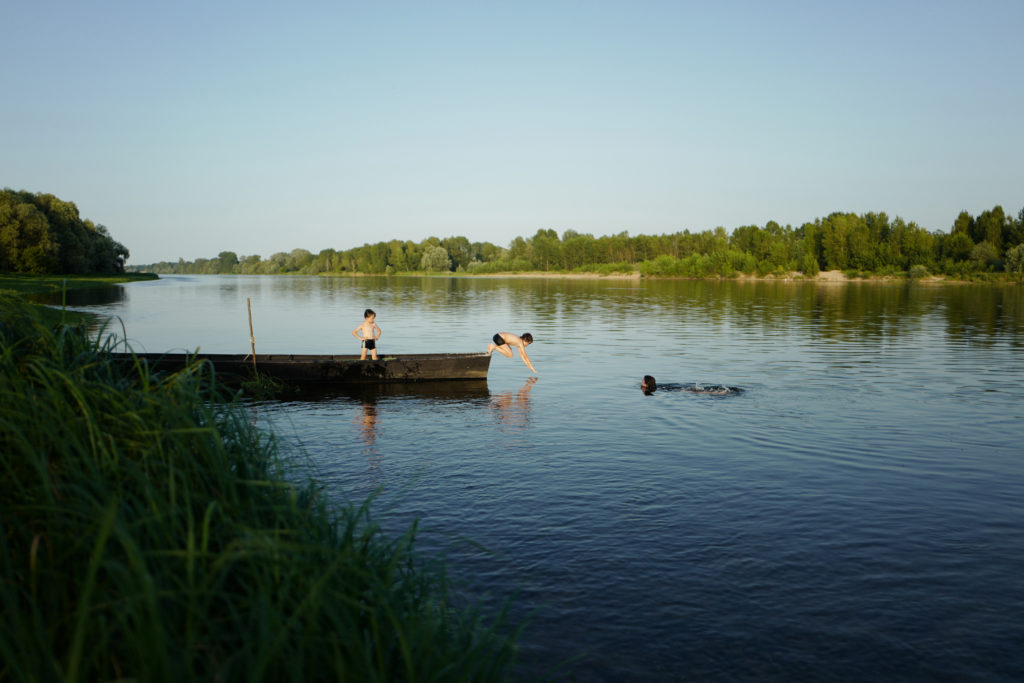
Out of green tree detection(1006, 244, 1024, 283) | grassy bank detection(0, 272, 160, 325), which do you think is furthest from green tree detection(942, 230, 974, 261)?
grassy bank detection(0, 272, 160, 325)

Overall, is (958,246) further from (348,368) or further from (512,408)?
(348,368)

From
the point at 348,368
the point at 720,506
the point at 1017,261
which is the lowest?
the point at 720,506

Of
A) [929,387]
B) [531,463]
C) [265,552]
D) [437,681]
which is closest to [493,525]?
[531,463]

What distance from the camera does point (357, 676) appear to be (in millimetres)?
3828

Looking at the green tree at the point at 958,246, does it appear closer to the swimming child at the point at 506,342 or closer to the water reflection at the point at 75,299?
the swimming child at the point at 506,342

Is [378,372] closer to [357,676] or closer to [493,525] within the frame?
[493,525]

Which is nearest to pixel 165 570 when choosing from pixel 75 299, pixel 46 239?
pixel 75 299

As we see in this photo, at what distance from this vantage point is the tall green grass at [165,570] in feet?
11.2

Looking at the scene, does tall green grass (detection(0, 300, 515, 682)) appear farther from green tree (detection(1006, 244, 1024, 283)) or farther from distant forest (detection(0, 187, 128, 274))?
green tree (detection(1006, 244, 1024, 283))

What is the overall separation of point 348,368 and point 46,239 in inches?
2916

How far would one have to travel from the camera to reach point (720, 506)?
35.7 ft

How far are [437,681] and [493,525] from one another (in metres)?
5.71

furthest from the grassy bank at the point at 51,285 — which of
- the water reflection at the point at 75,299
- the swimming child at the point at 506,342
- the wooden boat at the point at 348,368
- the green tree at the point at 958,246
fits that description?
the green tree at the point at 958,246

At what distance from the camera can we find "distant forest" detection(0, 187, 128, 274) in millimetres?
76000
